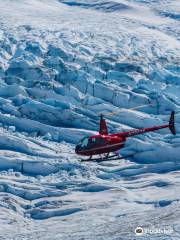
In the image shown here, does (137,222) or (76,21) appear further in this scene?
(76,21)

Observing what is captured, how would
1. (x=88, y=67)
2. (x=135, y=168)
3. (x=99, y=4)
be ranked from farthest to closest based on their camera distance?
(x=99, y=4) < (x=88, y=67) < (x=135, y=168)

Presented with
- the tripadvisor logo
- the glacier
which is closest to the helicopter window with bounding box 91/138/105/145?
the glacier

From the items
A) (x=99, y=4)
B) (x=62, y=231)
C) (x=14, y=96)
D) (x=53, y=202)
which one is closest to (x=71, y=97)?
(x=14, y=96)

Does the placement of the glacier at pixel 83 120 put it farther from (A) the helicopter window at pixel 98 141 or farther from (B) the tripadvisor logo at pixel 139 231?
(A) the helicopter window at pixel 98 141

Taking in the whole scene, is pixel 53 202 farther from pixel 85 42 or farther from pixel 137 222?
pixel 85 42

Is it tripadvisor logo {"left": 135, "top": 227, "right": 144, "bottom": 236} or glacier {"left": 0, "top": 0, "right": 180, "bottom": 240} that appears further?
glacier {"left": 0, "top": 0, "right": 180, "bottom": 240}

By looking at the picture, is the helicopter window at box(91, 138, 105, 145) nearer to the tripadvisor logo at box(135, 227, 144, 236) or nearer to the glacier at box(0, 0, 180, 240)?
the glacier at box(0, 0, 180, 240)

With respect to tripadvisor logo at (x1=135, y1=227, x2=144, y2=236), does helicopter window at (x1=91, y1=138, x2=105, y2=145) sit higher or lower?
higher

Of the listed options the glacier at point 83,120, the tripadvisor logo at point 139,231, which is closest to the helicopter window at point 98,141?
the glacier at point 83,120

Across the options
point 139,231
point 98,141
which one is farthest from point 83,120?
point 139,231
